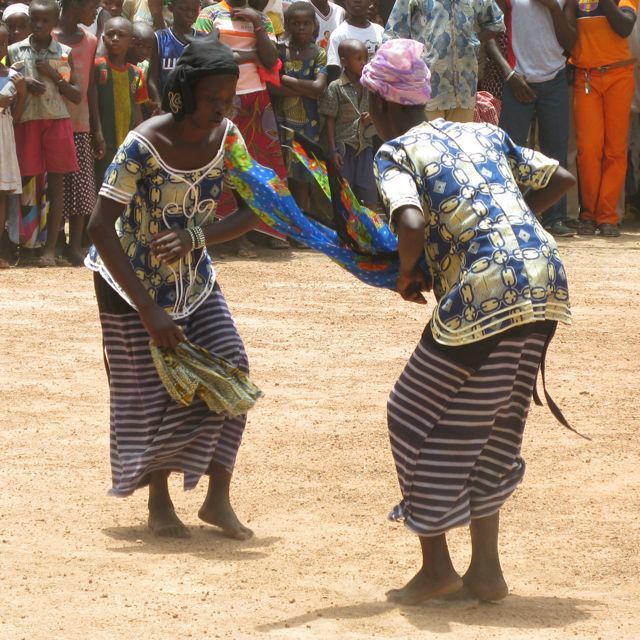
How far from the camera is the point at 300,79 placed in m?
11.7

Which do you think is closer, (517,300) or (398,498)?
(517,300)

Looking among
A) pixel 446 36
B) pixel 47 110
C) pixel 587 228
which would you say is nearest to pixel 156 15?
pixel 47 110

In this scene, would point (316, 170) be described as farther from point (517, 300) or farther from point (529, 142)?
point (529, 142)

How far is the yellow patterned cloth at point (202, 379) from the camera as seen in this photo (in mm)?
4914

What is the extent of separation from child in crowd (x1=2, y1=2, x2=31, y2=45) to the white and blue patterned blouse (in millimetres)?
3035

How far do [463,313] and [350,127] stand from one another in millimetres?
7968

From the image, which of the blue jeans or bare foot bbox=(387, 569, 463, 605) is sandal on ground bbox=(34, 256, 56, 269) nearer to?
the blue jeans

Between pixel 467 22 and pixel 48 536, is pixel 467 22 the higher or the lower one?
the higher one

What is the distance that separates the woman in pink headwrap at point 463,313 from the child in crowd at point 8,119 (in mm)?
6295

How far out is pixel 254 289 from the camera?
400 inches

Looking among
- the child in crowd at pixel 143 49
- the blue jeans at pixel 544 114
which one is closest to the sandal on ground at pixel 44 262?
the child in crowd at pixel 143 49

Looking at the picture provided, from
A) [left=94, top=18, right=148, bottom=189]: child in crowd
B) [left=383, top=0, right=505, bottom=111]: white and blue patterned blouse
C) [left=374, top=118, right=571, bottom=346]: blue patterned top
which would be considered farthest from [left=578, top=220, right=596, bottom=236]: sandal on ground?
[left=374, top=118, right=571, bottom=346]: blue patterned top

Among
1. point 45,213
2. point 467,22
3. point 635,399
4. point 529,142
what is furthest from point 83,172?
point 635,399

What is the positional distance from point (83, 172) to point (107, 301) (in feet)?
20.2
